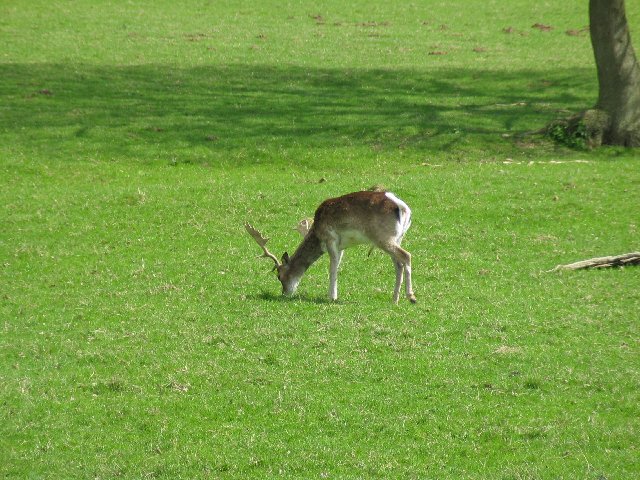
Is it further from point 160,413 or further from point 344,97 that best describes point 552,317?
point 344,97

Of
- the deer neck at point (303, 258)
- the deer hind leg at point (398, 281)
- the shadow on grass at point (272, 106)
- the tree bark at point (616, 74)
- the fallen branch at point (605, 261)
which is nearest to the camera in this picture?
the deer hind leg at point (398, 281)

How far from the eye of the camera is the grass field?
10797 millimetres

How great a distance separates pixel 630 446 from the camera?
33.9 feet

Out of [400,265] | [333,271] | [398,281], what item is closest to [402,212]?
[400,265]

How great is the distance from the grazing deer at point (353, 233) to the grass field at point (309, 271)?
48 centimetres

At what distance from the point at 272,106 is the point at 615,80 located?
10.9 metres

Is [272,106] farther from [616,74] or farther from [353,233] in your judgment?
[353,233]

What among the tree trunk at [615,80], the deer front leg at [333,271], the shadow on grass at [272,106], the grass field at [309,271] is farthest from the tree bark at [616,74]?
the deer front leg at [333,271]

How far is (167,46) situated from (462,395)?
29875 millimetres

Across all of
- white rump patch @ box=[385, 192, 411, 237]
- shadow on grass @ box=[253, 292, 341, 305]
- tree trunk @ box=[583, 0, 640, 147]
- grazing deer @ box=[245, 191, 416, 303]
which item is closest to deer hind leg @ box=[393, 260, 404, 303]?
grazing deer @ box=[245, 191, 416, 303]

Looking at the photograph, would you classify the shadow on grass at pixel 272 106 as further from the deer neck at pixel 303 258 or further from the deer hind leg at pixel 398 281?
the deer hind leg at pixel 398 281

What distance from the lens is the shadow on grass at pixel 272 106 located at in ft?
89.6

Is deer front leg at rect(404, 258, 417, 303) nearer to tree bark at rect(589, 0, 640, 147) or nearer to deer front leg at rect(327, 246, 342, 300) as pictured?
deer front leg at rect(327, 246, 342, 300)

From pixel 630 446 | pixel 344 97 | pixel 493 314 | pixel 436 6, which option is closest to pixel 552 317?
pixel 493 314
